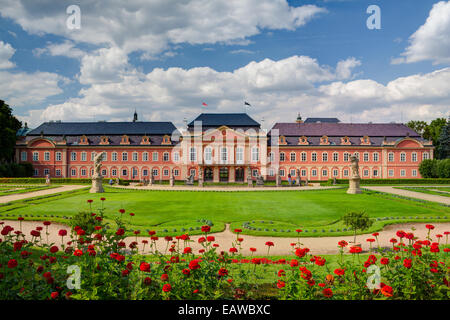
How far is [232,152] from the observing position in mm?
48281

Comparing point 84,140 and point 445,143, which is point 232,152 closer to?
point 84,140

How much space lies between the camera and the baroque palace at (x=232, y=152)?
48.5 meters

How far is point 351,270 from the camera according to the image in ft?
18.3

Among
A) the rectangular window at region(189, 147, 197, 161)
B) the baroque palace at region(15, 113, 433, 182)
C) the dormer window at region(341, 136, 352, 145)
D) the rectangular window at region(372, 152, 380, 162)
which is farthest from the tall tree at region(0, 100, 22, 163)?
the rectangular window at region(372, 152, 380, 162)

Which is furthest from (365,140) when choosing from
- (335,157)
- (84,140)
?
(84,140)

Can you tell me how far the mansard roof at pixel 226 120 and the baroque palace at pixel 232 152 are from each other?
0.57 feet

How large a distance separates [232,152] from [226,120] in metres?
6.46

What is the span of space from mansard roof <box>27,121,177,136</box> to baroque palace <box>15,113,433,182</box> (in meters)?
1.12

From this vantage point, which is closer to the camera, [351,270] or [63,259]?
[351,270]

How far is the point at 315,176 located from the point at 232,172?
46.5 ft

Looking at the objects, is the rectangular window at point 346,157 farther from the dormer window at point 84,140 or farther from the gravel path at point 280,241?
the dormer window at point 84,140

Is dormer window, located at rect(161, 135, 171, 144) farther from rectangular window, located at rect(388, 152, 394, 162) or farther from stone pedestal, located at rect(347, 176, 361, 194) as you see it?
rectangular window, located at rect(388, 152, 394, 162)
